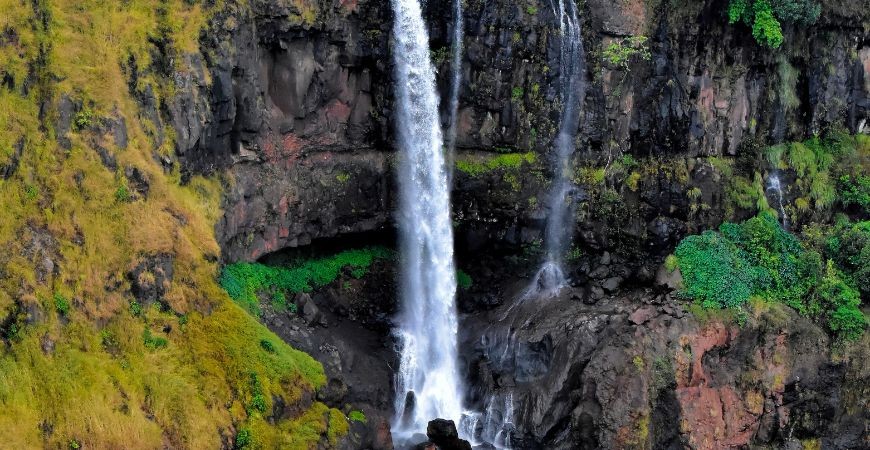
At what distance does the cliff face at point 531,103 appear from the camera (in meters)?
30.4

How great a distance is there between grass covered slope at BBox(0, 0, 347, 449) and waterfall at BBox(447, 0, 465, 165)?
9.77m

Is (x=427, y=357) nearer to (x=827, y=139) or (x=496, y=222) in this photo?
(x=496, y=222)

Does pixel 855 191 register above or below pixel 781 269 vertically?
above

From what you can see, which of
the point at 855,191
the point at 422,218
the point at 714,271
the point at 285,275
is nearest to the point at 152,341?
the point at 285,275

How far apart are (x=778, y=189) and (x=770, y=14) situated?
6601mm

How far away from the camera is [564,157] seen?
3309cm

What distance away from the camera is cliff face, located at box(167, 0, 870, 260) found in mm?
30406

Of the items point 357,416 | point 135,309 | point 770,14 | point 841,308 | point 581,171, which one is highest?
point 770,14

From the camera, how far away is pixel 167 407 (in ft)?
72.8

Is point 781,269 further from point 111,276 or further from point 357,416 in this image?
point 111,276

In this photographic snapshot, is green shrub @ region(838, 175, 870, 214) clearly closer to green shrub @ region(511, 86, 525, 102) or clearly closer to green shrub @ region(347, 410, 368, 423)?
green shrub @ region(511, 86, 525, 102)

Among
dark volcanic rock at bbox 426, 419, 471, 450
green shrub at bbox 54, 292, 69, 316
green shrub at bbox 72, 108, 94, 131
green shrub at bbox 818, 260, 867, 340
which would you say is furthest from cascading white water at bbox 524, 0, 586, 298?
green shrub at bbox 54, 292, 69, 316

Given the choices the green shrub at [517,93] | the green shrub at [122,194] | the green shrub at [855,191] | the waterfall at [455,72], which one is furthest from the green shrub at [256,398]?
the green shrub at [855,191]

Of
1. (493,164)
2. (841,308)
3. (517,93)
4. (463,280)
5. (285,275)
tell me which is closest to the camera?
(841,308)
